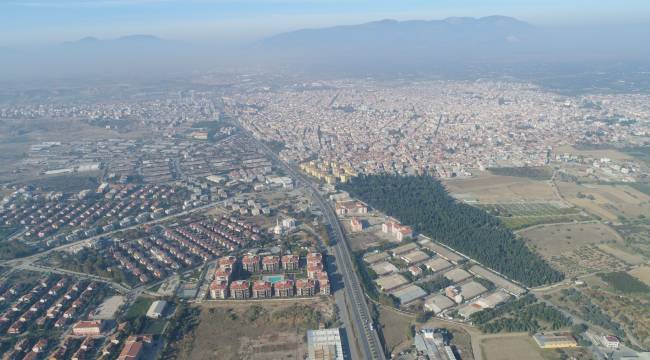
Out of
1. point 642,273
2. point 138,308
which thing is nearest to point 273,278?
point 138,308

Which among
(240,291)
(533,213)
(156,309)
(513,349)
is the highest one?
(533,213)

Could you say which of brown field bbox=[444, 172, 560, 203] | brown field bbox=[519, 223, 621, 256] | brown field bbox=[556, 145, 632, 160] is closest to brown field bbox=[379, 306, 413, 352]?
brown field bbox=[519, 223, 621, 256]

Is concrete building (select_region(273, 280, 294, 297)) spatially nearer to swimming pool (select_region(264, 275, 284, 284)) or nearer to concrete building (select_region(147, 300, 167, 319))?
swimming pool (select_region(264, 275, 284, 284))

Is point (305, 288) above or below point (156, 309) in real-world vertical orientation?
above

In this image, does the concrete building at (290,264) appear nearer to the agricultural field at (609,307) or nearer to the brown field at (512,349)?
the brown field at (512,349)

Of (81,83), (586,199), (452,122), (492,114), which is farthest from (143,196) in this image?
(81,83)

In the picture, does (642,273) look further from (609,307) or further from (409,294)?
(409,294)
